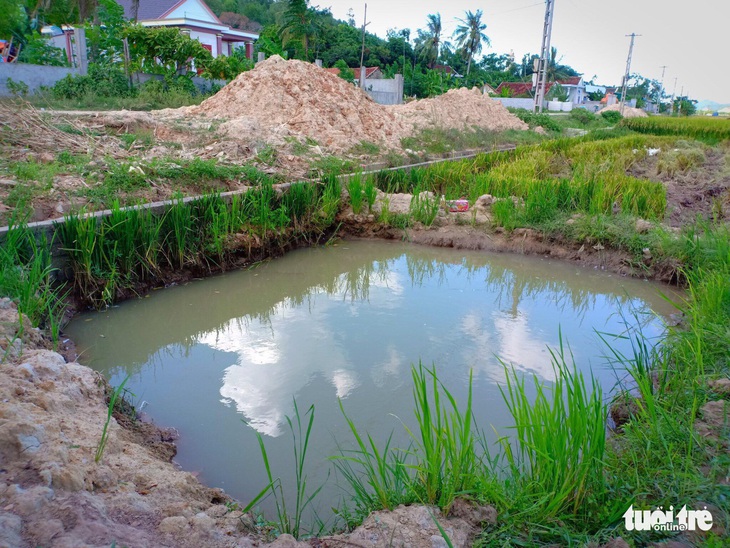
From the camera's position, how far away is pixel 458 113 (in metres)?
13.6

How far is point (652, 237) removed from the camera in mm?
5199

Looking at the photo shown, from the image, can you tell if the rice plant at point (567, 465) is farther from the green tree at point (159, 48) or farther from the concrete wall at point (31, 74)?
the green tree at point (159, 48)

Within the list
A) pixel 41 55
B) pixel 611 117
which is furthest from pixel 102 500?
pixel 611 117

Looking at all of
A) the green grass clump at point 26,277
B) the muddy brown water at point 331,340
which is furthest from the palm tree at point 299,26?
the green grass clump at point 26,277

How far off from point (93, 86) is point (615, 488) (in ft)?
39.6

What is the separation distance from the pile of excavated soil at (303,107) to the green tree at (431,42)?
95.5 feet

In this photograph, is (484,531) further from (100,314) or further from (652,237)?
(652,237)

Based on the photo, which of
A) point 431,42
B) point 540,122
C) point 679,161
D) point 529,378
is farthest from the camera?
point 431,42

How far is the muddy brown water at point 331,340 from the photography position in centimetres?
269

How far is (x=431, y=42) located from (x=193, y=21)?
65.0 ft

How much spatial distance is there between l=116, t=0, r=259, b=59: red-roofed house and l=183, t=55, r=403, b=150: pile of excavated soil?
14103 millimetres

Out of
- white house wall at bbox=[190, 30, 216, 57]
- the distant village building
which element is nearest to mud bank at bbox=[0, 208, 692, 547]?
the distant village building

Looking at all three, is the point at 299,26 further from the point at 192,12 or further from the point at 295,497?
the point at 295,497

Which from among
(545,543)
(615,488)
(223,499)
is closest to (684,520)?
(615,488)
